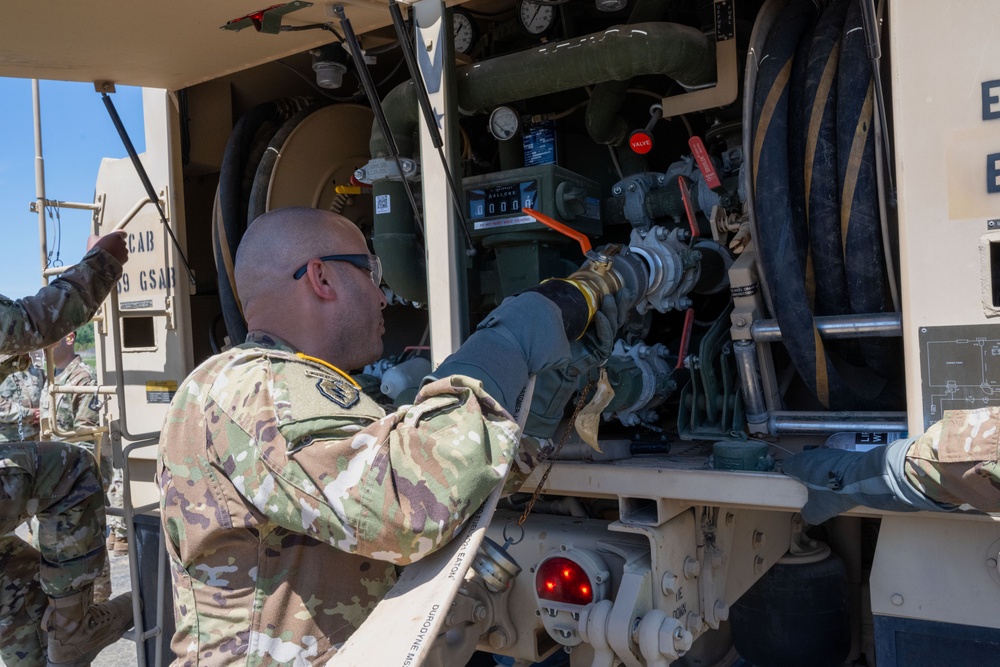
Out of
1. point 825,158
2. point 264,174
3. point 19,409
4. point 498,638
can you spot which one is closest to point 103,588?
point 264,174

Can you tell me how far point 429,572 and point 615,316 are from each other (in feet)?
3.18

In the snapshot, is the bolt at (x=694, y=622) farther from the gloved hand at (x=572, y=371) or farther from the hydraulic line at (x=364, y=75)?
the hydraulic line at (x=364, y=75)

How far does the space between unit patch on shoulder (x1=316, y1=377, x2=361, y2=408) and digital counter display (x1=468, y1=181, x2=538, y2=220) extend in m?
1.16

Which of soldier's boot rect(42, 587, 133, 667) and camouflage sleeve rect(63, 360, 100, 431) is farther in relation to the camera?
camouflage sleeve rect(63, 360, 100, 431)

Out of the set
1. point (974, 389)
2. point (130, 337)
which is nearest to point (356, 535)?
point (974, 389)

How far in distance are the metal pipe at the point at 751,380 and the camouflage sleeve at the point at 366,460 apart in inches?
43.3

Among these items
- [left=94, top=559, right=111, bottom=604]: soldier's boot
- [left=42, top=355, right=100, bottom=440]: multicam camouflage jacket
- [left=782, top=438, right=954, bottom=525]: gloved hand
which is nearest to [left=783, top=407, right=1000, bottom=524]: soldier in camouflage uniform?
[left=782, top=438, right=954, bottom=525]: gloved hand

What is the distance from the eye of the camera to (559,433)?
2369 mm

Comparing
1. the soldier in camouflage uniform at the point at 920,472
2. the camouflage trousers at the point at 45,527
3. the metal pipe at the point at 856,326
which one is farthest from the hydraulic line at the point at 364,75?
the camouflage trousers at the point at 45,527

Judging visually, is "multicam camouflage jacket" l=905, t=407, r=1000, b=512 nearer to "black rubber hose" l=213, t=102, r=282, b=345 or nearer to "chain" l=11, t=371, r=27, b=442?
"black rubber hose" l=213, t=102, r=282, b=345

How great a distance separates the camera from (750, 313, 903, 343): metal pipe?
6.31 ft

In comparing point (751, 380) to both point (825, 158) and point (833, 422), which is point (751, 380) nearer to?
point (833, 422)

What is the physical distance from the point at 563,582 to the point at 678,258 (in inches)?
38.1

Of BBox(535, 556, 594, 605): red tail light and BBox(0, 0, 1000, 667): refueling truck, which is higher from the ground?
BBox(0, 0, 1000, 667): refueling truck
